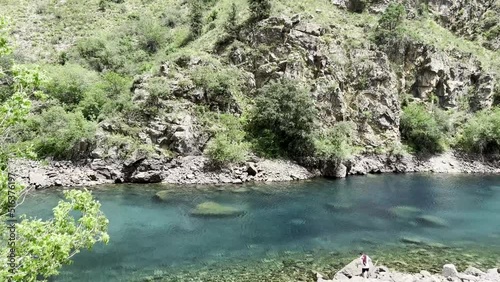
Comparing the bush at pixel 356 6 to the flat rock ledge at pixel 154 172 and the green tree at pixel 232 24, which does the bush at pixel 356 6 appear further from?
the flat rock ledge at pixel 154 172

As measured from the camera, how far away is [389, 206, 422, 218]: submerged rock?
126 ft

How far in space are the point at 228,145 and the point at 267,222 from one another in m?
21.5

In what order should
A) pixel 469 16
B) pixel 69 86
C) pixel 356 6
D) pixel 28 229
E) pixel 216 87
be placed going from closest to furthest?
pixel 28 229 < pixel 216 87 < pixel 69 86 < pixel 356 6 < pixel 469 16

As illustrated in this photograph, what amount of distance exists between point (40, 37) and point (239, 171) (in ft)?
206

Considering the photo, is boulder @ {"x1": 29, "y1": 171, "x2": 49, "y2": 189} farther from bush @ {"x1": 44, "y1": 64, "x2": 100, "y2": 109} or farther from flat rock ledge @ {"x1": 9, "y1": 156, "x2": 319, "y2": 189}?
bush @ {"x1": 44, "y1": 64, "x2": 100, "y2": 109}

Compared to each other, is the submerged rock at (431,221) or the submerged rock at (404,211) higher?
the submerged rock at (431,221)

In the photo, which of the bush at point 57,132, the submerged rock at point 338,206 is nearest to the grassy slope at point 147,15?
the bush at point 57,132

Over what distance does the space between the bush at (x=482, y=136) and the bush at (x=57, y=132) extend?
229ft

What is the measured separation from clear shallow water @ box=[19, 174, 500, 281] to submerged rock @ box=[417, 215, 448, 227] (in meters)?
0.37

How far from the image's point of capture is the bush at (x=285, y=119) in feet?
189

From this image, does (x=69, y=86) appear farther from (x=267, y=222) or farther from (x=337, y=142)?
(x=337, y=142)

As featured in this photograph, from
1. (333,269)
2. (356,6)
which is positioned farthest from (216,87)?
(356,6)

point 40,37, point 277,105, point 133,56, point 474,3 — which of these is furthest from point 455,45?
point 40,37

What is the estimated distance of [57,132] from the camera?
170 feet
